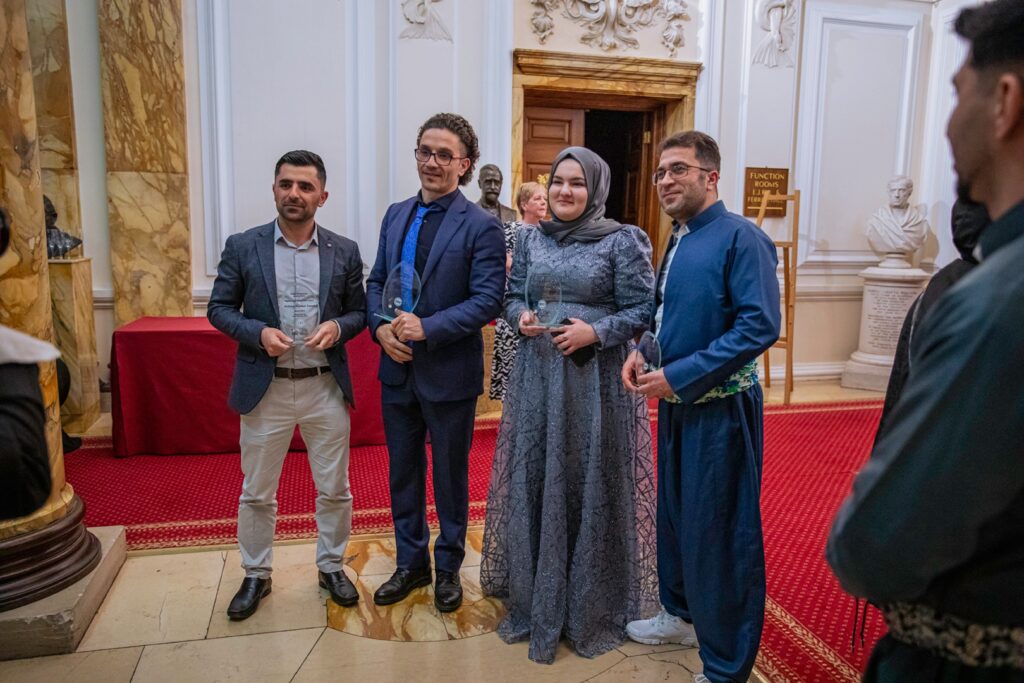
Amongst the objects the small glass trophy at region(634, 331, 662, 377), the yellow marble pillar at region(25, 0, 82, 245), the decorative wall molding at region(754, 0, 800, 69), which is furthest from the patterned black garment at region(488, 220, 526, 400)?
the decorative wall molding at region(754, 0, 800, 69)

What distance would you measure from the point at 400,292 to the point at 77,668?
1.53m

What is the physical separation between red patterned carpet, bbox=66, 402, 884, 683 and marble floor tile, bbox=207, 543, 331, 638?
23 cm

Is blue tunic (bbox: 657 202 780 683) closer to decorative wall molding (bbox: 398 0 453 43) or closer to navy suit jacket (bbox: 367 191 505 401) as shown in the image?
navy suit jacket (bbox: 367 191 505 401)

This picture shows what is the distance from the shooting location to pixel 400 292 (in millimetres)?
2502

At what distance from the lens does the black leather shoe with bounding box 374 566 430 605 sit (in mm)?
2727

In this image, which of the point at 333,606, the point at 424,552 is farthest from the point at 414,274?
the point at 333,606

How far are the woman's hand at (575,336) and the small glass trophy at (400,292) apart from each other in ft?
1.65

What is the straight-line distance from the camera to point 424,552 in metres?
2.80

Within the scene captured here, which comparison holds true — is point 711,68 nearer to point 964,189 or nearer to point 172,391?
point 172,391

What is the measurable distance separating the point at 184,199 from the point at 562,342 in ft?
13.4

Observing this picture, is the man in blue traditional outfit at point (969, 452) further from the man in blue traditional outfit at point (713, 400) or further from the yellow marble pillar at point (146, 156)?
the yellow marble pillar at point (146, 156)

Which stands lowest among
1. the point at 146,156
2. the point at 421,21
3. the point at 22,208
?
the point at 22,208

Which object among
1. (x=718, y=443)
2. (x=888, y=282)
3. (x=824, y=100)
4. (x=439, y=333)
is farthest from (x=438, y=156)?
(x=888, y=282)

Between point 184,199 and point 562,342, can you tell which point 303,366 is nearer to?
point 562,342
